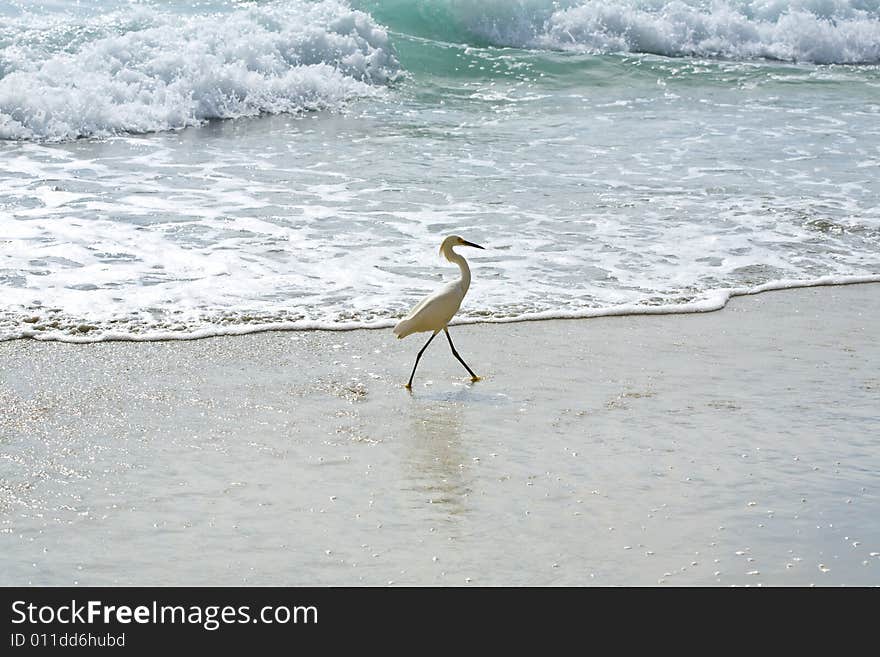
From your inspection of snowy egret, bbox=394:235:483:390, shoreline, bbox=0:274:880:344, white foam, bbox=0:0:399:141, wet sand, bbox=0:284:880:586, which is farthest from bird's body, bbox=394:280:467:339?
white foam, bbox=0:0:399:141

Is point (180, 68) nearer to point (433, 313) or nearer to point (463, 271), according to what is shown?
point (463, 271)

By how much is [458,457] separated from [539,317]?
1836mm

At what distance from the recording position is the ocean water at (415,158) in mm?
6391

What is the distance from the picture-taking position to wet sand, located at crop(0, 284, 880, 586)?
3.36 m

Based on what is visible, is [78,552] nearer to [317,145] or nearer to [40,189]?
[40,189]

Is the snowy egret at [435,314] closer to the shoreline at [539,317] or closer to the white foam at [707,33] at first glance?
the shoreline at [539,317]

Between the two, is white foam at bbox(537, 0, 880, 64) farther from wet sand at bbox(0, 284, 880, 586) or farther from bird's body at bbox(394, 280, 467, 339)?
bird's body at bbox(394, 280, 467, 339)

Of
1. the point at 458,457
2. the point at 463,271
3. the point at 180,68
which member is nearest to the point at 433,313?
the point at 463,271

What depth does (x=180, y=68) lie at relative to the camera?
1244cm

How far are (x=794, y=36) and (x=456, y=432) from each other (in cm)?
1410

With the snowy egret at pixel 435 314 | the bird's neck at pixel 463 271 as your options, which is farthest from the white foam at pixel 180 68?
the snowy egret at pixel 435 314

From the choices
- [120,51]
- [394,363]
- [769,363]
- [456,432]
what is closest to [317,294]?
[394,363]

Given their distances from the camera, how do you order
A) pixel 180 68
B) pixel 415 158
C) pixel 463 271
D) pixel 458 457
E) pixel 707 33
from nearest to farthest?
pixel 458 457 < pixel 463 271 < pixel 415 158 < pixel 180 68 < pixel 707 33

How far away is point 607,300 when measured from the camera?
20.4ft
